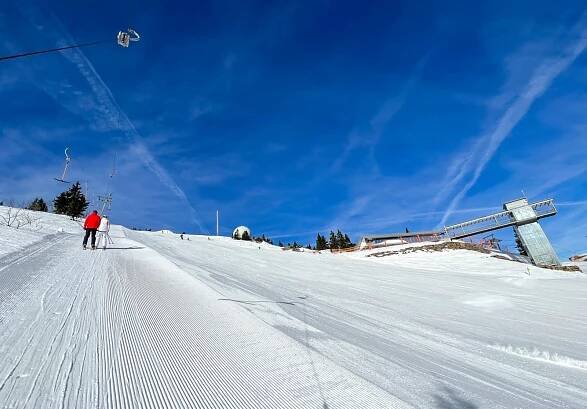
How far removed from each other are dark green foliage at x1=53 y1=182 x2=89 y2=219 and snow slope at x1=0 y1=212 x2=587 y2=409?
7118 centimetres

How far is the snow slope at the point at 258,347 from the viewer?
2.79m

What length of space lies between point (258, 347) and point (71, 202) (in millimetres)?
81796

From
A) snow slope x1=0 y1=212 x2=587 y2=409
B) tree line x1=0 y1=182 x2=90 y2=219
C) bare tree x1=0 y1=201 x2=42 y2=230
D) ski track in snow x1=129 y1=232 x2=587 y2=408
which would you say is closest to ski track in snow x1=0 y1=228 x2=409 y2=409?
snow slope x1=0 y1=212 x2=587 y2=409

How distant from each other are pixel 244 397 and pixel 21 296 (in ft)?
15.6

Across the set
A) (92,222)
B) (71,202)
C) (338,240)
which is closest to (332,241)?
(338,240)

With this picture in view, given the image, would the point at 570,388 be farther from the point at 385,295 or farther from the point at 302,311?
the point at 385,295

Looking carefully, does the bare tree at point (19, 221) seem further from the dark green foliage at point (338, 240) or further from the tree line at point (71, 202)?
the dark green foliage at point (338, 240)

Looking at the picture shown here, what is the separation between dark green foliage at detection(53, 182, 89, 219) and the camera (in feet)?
224

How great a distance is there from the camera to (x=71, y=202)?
70.2 metres

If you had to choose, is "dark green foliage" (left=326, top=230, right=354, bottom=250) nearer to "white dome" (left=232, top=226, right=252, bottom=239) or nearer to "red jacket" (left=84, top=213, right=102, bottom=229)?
"white dome" (left=232, top=226, right=252, bottom=239)

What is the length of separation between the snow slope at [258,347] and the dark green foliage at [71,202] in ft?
234

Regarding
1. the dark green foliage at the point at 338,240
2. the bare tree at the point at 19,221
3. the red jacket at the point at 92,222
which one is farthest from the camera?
the dark green foliage at the point at 338,240

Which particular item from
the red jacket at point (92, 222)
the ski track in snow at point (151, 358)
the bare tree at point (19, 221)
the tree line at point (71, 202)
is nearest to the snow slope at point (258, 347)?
the ski track in snow at point (151, 358)

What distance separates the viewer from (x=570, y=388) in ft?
11.9
